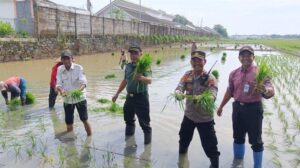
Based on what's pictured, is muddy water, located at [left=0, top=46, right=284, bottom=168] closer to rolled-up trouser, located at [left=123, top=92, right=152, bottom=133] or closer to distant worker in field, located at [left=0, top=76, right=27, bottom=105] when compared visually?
distant worker in field, located at [left=0, top=76, right=27, bottom=105]

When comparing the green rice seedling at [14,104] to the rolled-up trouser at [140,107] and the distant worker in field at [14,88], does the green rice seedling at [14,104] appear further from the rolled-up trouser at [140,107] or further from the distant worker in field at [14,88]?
the rolled-up trouser at [140,107]

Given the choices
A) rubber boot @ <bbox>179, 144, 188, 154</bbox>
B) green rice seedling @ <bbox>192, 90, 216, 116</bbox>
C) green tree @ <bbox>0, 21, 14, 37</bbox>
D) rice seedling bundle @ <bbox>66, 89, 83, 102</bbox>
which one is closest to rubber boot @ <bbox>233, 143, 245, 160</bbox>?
rubber boot @ <bbox>179, 144, 188, 154</bbox>

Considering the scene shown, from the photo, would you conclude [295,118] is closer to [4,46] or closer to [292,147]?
[292,147]

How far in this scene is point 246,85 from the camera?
188 inches

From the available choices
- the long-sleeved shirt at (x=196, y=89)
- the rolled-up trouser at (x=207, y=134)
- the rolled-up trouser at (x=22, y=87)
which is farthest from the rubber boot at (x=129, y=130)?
the rolled-up trouser at (x=22, y=87)

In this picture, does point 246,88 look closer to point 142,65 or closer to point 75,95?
point 142,65

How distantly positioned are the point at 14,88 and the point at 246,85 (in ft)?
19.2

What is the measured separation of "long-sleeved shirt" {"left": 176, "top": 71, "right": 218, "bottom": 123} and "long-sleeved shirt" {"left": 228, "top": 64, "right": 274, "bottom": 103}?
16.7 inches

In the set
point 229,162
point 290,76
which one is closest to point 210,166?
point 229,162

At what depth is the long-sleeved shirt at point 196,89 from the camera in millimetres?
4664

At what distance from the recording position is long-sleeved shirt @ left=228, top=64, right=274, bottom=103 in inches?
185

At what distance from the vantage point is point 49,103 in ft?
29.1

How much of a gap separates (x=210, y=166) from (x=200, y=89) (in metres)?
1.17

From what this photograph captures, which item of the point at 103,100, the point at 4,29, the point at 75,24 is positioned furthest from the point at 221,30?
the point at 103,100
